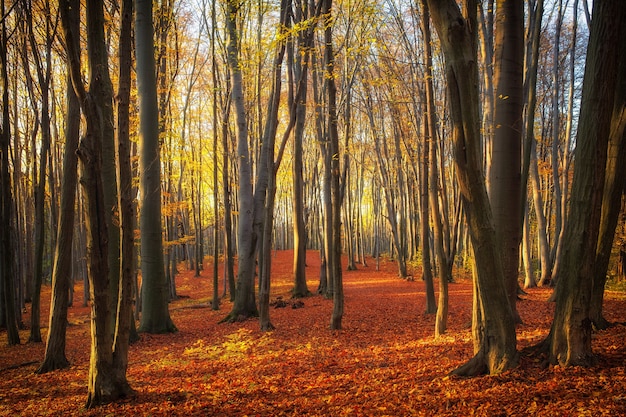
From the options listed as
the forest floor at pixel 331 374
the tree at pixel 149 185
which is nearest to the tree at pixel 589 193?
the forest floor at pixel 331 374

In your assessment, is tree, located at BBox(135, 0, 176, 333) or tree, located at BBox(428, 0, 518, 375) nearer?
tree, located at BBox(428, 0, 518, 375)

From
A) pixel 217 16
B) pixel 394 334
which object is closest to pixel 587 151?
pixel 394 334

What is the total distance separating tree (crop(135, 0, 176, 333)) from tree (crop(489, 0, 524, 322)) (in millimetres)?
7600

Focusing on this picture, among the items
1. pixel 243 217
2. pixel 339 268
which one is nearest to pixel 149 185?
pixel 243 217

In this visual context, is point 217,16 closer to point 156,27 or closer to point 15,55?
point 156,27

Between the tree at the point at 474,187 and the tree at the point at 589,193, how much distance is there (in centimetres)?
54

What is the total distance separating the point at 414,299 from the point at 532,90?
6.93 m

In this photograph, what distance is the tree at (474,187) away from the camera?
3926 mm

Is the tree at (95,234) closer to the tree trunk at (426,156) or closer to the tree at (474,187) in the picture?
the tree at (474,187)

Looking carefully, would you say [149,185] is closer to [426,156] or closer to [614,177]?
[426,156]

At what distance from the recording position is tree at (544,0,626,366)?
3932 millimetres

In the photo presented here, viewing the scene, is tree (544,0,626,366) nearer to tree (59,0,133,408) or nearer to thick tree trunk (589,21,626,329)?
thick tree trunk (589,21,626,329)

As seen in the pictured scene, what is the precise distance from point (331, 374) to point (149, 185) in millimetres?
6781

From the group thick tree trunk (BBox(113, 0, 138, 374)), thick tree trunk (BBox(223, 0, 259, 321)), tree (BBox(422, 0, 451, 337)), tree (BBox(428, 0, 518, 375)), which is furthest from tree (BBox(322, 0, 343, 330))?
thick tree trunk (BBox(113, 0, 138, 374))
